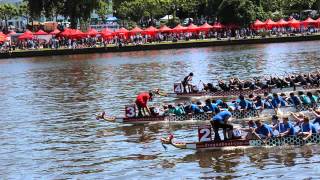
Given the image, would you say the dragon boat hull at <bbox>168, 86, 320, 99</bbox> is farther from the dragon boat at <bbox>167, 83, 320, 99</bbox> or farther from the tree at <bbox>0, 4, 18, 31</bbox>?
the tree at <bbox>0, 4, 18, 31</bbox>

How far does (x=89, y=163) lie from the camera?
27.2 metres

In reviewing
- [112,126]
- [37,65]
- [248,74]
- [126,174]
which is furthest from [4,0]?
[126,174]

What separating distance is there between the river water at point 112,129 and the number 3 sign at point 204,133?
683 millimetres

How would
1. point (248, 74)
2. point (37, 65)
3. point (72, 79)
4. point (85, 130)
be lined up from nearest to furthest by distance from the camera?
1. point (85, 130)
2. point (248, 74)
3. point (72, 79)
4. point (37, 65)

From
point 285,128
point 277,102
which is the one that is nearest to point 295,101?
point 277,102

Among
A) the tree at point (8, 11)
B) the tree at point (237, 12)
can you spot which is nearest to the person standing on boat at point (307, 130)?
the tree at point (237, 12)

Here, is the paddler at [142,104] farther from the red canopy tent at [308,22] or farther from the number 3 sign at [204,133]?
the red canopy tent at [308,22]

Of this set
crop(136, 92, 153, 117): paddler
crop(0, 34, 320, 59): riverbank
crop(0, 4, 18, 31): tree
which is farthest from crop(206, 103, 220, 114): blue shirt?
crop(0, 4, 18, 31): tree

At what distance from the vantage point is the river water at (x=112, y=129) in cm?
2531

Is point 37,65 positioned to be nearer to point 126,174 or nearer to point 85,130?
point 85,130

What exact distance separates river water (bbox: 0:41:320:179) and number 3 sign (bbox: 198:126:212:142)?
26.9 inches

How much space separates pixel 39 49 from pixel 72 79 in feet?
128

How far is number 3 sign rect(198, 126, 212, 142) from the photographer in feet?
86.1

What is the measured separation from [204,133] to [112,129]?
9.61 m
